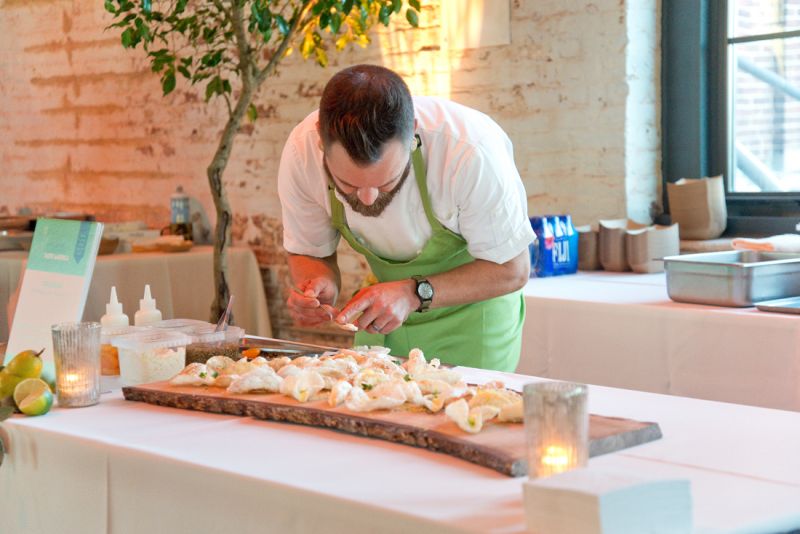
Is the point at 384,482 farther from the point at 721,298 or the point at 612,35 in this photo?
the point at 612,35

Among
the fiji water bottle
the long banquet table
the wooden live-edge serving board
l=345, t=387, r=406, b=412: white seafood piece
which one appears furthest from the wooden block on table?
the fiji water bottle

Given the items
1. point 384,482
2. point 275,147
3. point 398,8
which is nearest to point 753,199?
point 398,8

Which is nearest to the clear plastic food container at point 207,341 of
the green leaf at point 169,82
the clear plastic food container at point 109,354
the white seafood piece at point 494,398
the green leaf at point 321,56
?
the clear plastic food container at point 109,354

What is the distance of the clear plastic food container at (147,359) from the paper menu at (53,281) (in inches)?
4.6

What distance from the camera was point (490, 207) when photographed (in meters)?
2.45

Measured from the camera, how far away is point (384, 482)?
4.83 feet

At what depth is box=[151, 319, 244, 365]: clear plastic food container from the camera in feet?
7.27

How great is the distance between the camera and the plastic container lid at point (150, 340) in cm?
216

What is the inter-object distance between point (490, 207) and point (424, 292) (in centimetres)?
25

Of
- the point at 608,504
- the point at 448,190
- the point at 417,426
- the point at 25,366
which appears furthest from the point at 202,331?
the point at 608,504

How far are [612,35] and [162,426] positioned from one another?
261 cm

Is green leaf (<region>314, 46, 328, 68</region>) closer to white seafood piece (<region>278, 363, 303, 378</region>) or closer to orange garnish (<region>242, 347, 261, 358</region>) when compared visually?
orange garnish (<region>242, 347, 261, 358</region>)

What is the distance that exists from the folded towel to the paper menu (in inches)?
77.1

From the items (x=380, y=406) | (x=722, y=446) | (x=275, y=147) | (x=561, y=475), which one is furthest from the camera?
(x=275, y=147)
